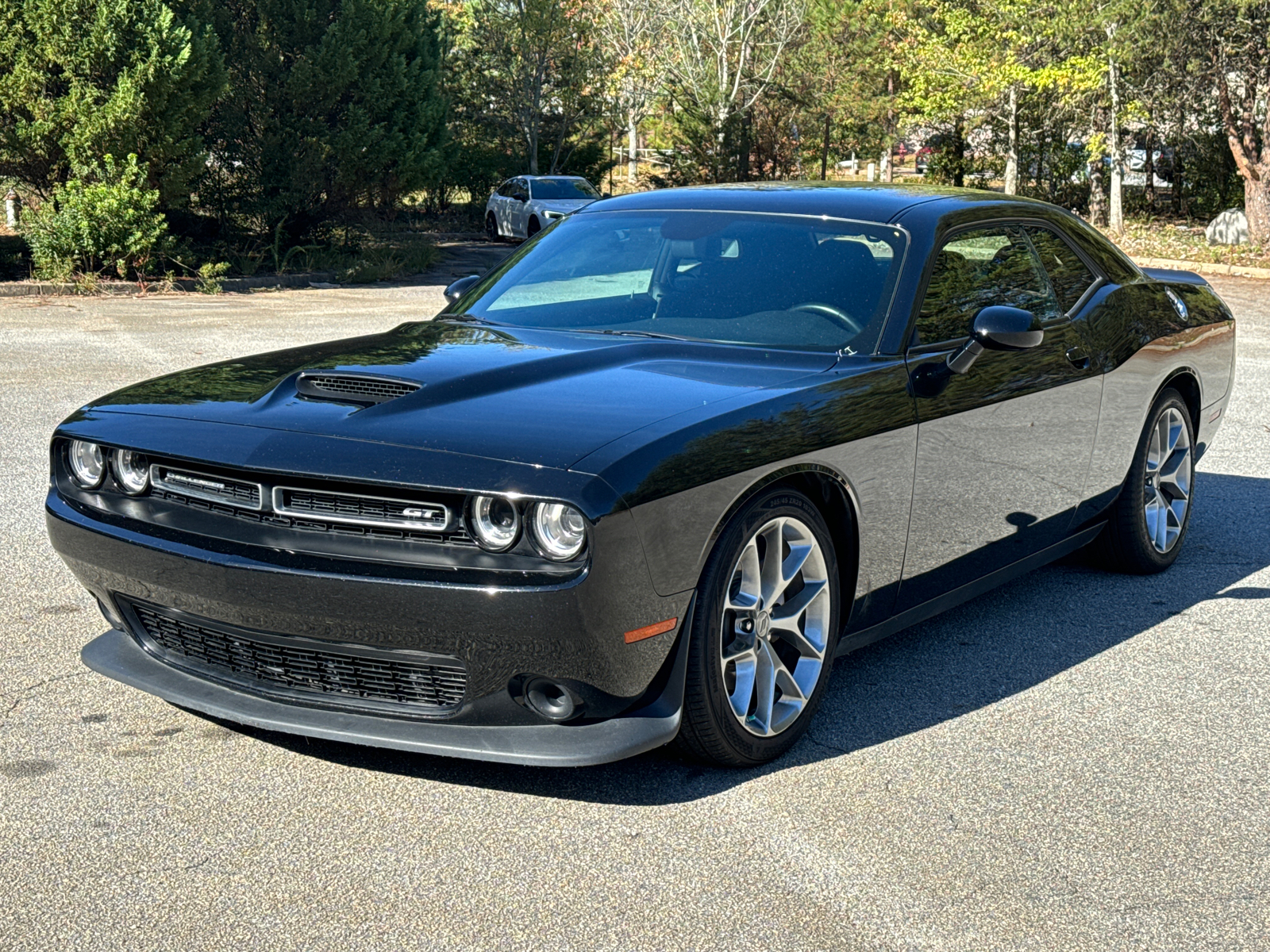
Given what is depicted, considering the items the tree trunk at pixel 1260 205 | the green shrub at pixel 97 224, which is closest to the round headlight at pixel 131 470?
the green shrub at pixel 97 224

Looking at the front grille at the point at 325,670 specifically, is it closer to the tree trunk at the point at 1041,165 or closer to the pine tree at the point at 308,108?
the pine tree at the point at 308,108

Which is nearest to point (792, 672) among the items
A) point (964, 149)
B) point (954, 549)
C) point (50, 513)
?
point (954, 549)

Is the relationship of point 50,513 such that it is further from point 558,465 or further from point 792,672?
point 792,672

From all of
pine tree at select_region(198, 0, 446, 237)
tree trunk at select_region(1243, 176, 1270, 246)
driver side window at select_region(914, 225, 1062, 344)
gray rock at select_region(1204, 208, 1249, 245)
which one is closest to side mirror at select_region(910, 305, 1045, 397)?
driver side window at select_region(914, 225, 1062, 344)

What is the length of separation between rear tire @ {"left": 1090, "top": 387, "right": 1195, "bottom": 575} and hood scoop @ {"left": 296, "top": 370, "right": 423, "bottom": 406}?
10.2ft

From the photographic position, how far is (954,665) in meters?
4.74

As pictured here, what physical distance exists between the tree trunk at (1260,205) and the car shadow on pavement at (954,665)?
2016 centimetres

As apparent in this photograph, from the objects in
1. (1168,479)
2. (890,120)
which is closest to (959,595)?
(1168,479)

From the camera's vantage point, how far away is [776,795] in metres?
3.68

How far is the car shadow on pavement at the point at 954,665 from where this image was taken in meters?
3.75

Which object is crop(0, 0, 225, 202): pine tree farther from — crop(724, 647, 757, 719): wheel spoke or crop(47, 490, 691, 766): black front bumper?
crop(724, 647, 757, 719): wheel spoke

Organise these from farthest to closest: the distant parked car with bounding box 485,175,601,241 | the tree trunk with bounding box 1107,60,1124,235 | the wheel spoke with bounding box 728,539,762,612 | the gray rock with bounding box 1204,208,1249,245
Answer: the distant parked car with bounding box 485,175,601,241 < the tree trunk with bounding box 1107,60,1124,235 < the gray rock with bounding box 1204,208,1249,245 < the wheel spoke with bounding box 728,539,762,612

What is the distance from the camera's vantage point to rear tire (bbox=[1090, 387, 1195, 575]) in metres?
5.62

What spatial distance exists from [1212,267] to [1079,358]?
65.2 ft
